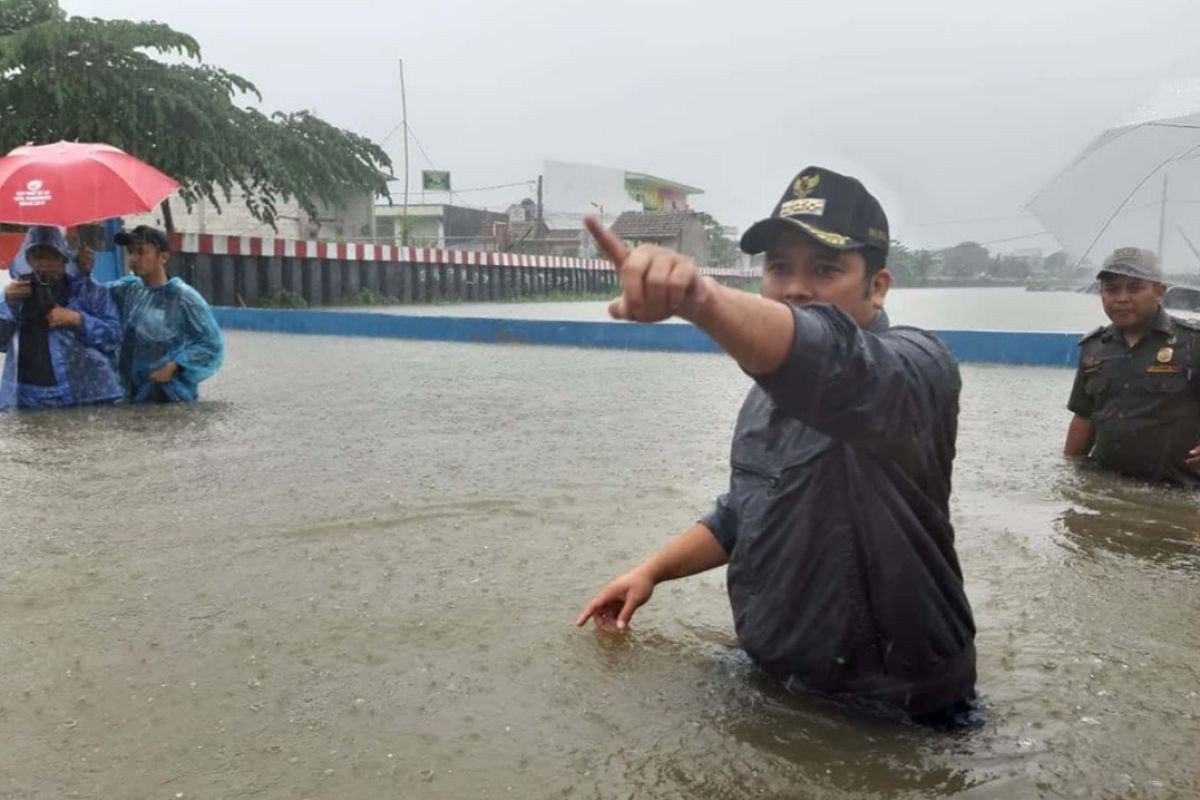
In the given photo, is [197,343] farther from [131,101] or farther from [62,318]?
[131,101]

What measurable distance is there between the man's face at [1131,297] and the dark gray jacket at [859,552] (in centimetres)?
306

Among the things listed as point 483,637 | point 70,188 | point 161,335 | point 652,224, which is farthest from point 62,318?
point 652,224

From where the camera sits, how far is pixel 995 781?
72.7 inches

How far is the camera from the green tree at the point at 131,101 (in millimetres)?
19125

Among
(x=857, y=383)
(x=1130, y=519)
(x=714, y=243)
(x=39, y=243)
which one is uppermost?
(x=714, y=243)

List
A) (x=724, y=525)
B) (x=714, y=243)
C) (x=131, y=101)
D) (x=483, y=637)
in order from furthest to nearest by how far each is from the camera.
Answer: (x=714, y=243)
(x=131, y=101)
(x=483, y=637)
(x=724, y=525)

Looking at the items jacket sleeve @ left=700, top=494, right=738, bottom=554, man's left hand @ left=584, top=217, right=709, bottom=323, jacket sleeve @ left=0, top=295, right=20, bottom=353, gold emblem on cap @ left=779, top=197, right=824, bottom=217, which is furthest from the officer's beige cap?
jacket sleeve @ left=0, top=295, right=20, bottom=353

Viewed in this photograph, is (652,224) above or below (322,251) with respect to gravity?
above

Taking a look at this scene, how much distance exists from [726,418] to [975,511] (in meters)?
2.68

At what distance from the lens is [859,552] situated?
188 cm

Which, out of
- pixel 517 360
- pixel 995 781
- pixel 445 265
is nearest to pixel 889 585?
pixel 995 781

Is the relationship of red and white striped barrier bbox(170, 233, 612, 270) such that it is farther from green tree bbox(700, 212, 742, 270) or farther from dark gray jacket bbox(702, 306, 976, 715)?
green tree bbox(700, 212, 742, 270)

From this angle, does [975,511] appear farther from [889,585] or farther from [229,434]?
[229,434]

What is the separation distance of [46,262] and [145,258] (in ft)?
2.02
